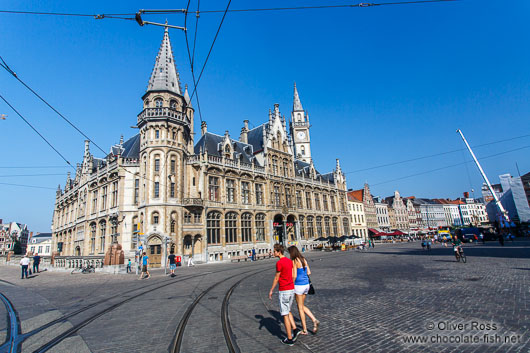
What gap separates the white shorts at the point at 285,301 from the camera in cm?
469

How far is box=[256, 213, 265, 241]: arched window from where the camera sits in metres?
35.1

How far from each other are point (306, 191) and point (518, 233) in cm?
3763

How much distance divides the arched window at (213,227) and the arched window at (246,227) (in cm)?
358

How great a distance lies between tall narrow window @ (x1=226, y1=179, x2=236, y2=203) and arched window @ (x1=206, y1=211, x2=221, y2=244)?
260 cm

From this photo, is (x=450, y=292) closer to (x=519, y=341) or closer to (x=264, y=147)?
(x=519, y=341)

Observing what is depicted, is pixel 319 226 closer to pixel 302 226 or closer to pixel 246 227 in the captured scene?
pixel 302 226

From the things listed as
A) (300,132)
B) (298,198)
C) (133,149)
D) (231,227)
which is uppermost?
(300,132)

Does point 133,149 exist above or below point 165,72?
below

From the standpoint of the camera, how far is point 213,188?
31.5m

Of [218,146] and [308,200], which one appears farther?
[308,200]

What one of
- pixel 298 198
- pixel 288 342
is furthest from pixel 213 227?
pixel 288 342

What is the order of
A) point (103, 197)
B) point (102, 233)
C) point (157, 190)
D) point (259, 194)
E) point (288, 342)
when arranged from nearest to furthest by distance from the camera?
1. point (288, 342)
2. point (157, 190)
3. point (102, 233)
4. point (103, 197)
5. point (259, 194)

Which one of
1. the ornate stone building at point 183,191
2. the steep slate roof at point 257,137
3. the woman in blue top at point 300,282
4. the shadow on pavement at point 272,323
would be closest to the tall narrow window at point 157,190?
the ornate stone building at point 183,191

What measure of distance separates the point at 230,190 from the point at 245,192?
2.57 m
